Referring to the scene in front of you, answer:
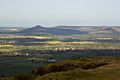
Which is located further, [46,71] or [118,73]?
[46,71]

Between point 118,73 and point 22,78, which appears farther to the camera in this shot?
point 22,78

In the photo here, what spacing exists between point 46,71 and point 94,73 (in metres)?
21.3

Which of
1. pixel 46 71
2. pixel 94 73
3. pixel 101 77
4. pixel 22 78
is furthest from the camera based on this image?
pixel 46 71

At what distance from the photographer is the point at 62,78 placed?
4062 cm

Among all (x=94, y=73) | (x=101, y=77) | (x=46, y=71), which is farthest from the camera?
(x=46, y=71)

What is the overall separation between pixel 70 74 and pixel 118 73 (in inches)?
235

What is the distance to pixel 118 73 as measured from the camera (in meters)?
42.2

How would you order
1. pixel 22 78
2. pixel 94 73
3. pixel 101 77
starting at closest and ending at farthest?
pixel 101 77
pixel 94 73
pixel 22 78

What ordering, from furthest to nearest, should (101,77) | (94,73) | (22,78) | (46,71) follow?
(46,71) < (22,78) < (94,73) < (101,77)

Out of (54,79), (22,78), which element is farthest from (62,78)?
(22,78)

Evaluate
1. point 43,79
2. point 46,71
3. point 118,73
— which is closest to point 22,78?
point 46,71

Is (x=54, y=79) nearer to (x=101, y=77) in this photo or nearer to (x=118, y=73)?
(x=101, y=77)

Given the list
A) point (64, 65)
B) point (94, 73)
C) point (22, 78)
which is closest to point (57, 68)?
point (64, 65)

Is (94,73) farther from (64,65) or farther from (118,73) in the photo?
(64,65)
